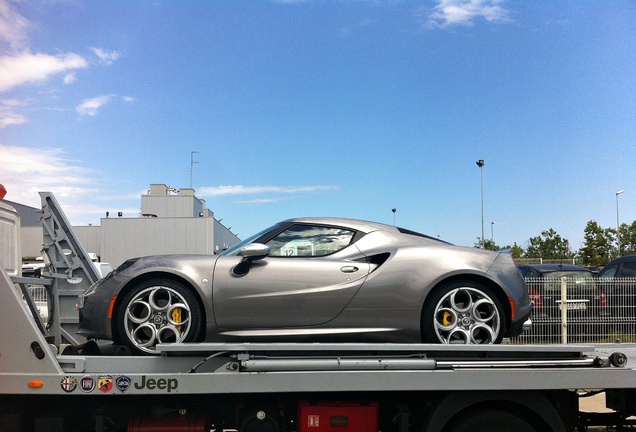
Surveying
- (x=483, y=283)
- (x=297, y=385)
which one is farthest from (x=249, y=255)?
(x=483, y=283)

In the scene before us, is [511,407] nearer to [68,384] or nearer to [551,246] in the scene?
[68,384]

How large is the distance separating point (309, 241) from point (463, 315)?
128cm

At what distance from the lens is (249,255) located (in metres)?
3.84

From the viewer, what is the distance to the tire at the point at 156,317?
3.90 m

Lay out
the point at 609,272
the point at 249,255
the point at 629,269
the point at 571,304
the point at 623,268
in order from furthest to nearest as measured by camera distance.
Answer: the point at 609,272, the point at 623,268, the point at 629,269, the point at 571,304, the point at 249,255

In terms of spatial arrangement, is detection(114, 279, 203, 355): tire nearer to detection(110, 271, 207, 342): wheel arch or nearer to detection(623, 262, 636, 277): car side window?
detection(110, 271, 207, 342): wheel arch

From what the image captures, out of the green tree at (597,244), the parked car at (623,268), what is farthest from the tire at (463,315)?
the green tree at (597,244)

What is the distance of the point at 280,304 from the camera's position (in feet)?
12.6

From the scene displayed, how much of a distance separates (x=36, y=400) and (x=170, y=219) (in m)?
25.9

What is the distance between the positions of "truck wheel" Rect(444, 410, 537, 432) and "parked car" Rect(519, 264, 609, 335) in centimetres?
608

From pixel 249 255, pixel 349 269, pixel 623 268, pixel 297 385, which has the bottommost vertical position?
pixel 297 385

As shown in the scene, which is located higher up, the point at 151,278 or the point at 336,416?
the point at 151,278

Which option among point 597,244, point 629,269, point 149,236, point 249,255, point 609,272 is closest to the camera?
point 249,255

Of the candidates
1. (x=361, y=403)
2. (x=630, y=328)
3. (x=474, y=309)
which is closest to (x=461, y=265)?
(x=474, y=309)
